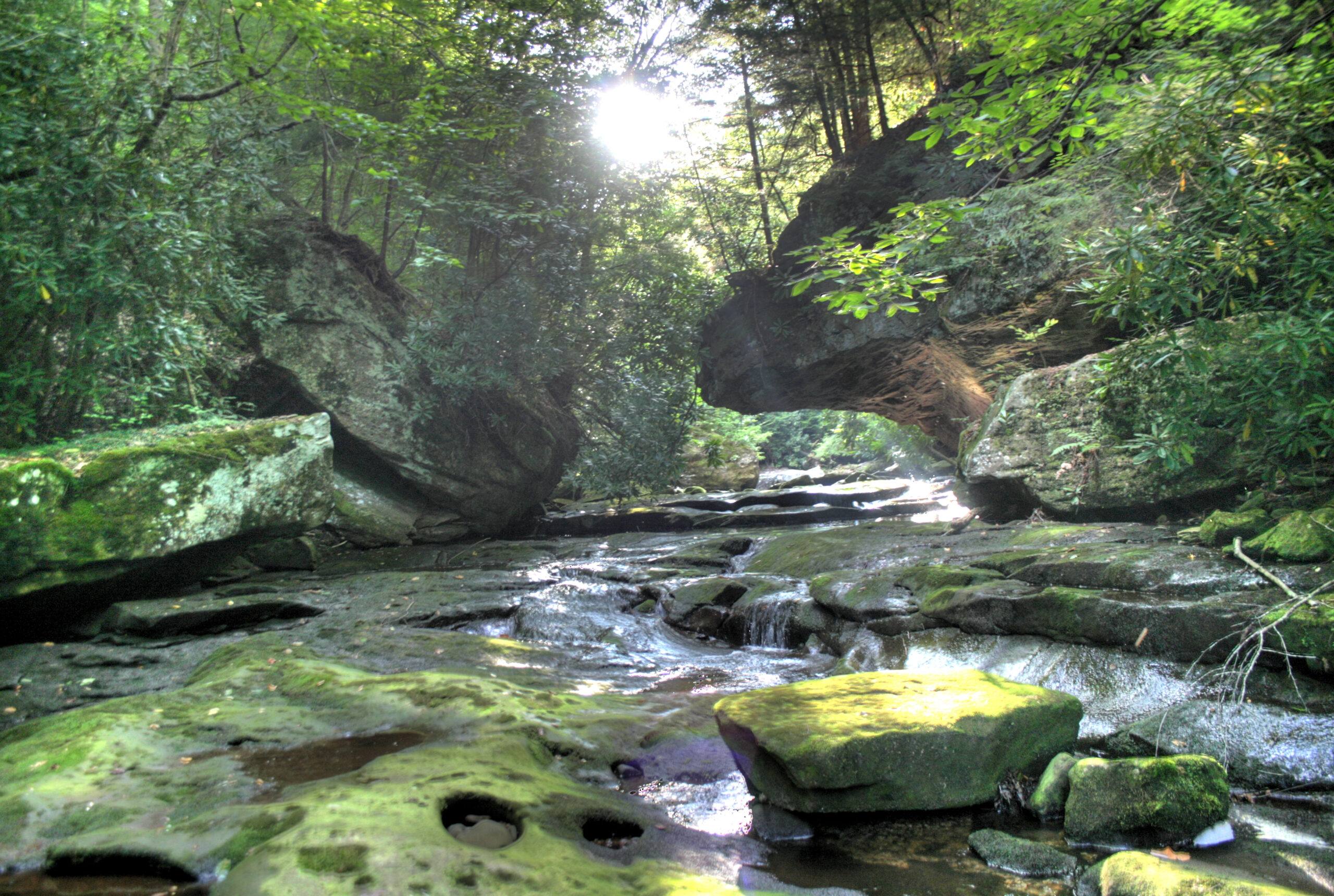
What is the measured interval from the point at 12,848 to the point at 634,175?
48.2ft

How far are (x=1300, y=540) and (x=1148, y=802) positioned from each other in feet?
9.82

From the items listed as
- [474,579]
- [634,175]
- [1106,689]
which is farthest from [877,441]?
[1106,689]

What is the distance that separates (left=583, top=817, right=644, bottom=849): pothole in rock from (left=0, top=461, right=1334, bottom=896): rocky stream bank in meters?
0.02

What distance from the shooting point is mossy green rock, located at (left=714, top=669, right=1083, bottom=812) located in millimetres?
3359

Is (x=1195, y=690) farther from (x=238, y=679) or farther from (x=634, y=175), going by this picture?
(x=634, y=175)

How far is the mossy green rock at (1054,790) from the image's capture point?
131 inches

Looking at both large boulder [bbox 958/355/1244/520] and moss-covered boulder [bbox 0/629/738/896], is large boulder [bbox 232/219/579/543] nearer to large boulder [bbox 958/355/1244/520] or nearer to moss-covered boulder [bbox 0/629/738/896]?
moss-covered boulder [bbox 0/629/738/896]

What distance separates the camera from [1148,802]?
3004mm

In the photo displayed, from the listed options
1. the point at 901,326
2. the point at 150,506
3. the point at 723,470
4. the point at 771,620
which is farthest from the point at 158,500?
the point at 723,470

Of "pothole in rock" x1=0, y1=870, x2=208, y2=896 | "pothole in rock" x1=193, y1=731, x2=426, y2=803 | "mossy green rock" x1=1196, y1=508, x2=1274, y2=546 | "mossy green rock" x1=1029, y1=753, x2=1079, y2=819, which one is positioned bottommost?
"mossy green rock" x1=1029, y1=753, x2=1079, y2=819

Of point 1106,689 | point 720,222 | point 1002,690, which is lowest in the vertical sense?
point 1106,689

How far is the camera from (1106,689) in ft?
15.0

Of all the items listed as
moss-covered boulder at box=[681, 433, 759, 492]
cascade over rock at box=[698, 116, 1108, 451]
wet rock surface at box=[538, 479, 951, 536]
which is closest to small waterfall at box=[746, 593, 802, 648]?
cascade over rock at box=[698, 116, 1108, 451]

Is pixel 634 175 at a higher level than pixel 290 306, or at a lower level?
higher
